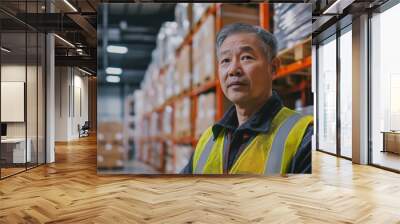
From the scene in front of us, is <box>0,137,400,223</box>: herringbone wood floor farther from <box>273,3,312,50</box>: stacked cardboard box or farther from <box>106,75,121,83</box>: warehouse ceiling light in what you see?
<box>273,3,312,50</box>: stacked cardboard box

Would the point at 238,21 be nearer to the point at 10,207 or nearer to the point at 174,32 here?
the point at 174,32

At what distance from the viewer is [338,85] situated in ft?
30.3

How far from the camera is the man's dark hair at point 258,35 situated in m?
5.71

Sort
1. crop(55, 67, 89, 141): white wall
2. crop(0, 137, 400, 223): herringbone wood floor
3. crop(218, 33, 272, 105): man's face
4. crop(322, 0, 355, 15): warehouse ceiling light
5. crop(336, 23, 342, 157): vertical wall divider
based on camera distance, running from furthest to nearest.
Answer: crop(55, 67, 89, 141): white wall, crop(336, 23, 342, 157): vertical wall divider, crop(322, 0, 355, 15): warehouse ceiling light, crop(218, 33, 272, 105): man's face, crop(0, 137, 400, 223): herringbone wood floor

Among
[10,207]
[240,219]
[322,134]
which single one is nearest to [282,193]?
[240,219]

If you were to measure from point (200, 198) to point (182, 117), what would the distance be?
1.56m

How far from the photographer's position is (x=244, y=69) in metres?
5.54

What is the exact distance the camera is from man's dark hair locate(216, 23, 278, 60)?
225 inches

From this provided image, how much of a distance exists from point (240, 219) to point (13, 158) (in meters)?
4.58

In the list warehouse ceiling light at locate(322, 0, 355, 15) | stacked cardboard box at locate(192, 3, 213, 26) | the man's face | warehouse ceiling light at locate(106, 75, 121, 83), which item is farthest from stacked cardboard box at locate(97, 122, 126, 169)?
warehouse ceiling light at locate(322, 0, 355, 15)

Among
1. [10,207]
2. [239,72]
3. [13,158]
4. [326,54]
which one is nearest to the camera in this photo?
[10,207]

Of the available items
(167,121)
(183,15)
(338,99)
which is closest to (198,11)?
(183,15)

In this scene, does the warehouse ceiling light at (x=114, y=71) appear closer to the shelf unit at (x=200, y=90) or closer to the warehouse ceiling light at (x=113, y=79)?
the warehouse ceiling light at (x=113, y=79)

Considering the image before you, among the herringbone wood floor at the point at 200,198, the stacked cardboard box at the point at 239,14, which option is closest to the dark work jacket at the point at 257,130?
the herringbone wood floor at the point at 200,198
